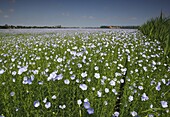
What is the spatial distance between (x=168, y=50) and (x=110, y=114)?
3686 mm

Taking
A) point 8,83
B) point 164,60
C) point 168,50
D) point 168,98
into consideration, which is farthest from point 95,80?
point 168,50

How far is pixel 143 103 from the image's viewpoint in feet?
7.96

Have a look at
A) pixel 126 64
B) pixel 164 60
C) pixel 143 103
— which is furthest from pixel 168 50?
pixel 143 103

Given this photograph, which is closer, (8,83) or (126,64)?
(8,83)

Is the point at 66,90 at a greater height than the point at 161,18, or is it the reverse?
the point at 161,18

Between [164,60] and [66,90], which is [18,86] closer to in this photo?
[66,90]

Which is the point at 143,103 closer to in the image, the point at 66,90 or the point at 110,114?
the point at 110,114

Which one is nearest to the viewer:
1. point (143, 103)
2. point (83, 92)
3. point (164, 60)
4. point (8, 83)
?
point (143, 103)

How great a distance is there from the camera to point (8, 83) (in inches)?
117

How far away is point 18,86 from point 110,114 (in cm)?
149

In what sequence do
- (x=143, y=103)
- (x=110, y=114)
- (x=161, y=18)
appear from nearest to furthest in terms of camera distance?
(x=110, y=114) → (x=143, y=103) → (x=161, y=18)

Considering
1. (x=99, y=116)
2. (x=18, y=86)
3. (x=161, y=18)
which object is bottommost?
(x=99, y=116)

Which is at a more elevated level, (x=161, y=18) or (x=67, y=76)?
(x=161, y=18)

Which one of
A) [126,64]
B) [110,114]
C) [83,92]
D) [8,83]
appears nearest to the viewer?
[110,114]
